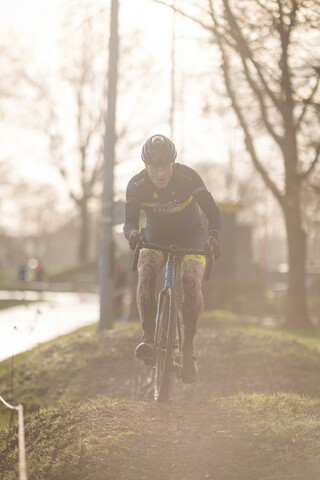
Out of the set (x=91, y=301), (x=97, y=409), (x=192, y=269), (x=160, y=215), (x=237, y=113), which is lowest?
(x=91, y=301)

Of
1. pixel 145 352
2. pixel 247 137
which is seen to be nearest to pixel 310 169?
pixel 247 137

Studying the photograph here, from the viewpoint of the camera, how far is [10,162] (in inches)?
2265

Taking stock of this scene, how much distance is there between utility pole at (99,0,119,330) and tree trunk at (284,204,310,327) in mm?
6688

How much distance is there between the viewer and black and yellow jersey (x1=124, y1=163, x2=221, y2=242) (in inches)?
233

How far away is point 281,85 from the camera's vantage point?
1280cm

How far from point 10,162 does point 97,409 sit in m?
52.7

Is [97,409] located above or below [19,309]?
above

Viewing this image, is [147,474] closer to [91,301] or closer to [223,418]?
[223,418]

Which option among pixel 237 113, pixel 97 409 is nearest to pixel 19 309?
pixel 237 113

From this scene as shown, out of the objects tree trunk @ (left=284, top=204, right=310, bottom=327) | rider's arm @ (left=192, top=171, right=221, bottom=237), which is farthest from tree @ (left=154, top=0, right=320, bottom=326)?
rider's arm @ (left=192, top=171, right=221, bottom=237)

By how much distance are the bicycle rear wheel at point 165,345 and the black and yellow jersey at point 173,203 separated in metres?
0.56

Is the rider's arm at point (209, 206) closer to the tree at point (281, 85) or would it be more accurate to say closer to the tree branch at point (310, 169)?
the tree at point (281, 85)

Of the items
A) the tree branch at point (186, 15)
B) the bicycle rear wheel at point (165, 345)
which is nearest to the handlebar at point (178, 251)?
the bicycle rear wheel at point (165, 345)

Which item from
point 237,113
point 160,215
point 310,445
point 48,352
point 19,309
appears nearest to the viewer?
point 310,445
